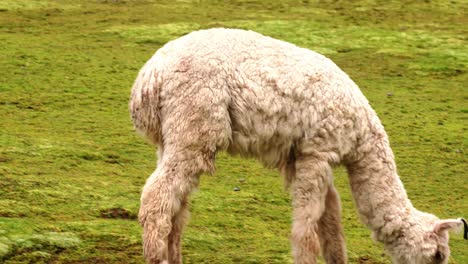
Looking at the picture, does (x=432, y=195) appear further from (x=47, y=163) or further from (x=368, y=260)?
(x=47, y=163)

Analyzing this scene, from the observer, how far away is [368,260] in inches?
312

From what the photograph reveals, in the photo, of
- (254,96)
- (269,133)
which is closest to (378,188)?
(269,133)

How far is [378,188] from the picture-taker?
→ 280 inches

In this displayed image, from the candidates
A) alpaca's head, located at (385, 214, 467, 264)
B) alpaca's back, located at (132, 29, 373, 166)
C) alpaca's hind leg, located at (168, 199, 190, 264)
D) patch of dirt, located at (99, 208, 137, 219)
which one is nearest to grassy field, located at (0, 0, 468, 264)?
patch of dirt, located at (99, 208, 137, 219)

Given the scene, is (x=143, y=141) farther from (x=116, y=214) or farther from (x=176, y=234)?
(x=176, y=234)

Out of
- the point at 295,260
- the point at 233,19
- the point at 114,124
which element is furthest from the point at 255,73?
the point at 233,19

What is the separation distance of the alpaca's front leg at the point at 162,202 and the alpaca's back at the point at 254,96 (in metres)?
0.30

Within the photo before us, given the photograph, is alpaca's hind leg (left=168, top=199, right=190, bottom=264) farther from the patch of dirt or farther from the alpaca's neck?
the patch of dirt

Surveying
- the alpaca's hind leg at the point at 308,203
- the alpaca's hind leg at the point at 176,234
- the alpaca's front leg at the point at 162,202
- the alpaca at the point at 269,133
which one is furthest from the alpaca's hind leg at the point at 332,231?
the alpaca's front leg at the point at 162,202

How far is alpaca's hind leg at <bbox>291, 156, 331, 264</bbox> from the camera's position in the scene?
7.00 metres

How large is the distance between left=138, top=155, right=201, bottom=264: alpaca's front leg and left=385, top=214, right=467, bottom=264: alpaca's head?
4.75 ft

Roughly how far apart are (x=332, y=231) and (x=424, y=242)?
75cm

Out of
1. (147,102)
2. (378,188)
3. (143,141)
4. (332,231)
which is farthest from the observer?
(143,141)

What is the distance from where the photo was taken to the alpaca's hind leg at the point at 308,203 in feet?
23.0
